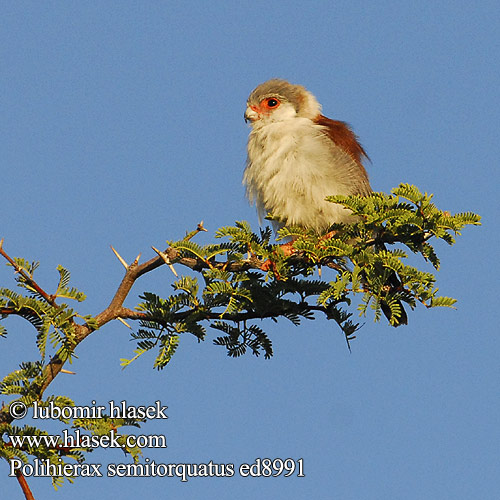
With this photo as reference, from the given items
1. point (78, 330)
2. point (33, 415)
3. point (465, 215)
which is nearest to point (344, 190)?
point (465, 215)

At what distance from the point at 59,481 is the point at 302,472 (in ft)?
4.85

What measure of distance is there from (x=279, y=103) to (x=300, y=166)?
110cm

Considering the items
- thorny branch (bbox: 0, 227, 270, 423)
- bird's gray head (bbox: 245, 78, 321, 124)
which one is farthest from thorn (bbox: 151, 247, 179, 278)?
bird's gray head (bbox: 245, 78, 321, 124)

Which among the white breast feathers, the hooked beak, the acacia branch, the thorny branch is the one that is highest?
the hooked beak

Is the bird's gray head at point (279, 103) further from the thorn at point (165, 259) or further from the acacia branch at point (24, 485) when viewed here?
the acacia branch at point (24, 485)

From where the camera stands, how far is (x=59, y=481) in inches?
138

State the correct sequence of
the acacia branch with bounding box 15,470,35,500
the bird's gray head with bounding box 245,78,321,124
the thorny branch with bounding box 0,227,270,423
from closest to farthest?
1. the acacia branch with bounding box 15,470,35,500
2. the thorny branch with bounding box 0,227,270,423
3. the bird's gray head with bounding box 245,78,321,124

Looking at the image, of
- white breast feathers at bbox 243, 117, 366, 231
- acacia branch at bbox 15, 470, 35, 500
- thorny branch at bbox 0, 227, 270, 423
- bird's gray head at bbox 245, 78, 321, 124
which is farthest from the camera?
bird's gray head at bbox 245, 78, 321, 124

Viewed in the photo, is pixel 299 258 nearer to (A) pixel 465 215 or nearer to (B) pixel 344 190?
(A) pixel 465 215

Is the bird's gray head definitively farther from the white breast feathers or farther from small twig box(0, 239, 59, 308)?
small twig box(0, 239, 59, 308)

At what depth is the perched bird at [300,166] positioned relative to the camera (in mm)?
5727

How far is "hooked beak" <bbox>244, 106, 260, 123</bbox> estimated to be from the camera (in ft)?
21.6

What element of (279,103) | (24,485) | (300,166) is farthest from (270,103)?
(24,485)

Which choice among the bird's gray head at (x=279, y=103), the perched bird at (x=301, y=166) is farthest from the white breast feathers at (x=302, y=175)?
the bird's gray head at (x=279, y=103)
